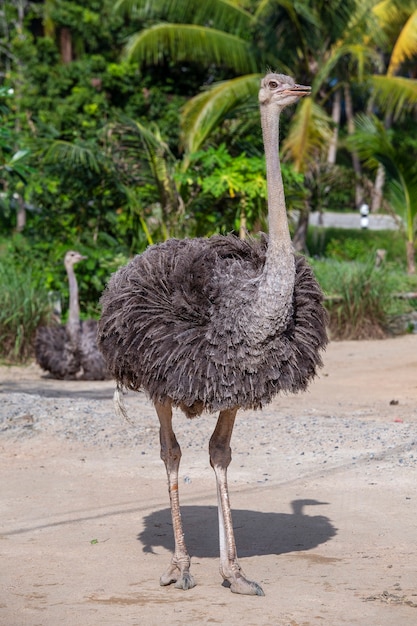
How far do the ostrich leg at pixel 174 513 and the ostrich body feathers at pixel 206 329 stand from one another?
213mm

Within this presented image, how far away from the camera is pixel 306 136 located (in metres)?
18.6

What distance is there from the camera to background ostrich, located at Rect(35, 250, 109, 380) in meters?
12.0

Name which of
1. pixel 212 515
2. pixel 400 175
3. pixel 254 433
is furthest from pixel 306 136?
pixel 212 515

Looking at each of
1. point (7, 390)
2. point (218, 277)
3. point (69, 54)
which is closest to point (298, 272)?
point (218, 277)

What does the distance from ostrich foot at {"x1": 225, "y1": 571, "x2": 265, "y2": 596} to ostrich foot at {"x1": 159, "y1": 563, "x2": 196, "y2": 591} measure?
203mm

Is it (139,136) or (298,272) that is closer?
(298,272)

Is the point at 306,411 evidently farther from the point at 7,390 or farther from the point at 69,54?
the point at 69,54

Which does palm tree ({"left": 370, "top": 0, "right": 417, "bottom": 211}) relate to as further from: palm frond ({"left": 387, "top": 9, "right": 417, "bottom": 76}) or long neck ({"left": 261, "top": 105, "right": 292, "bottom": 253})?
long neck ({"left": 261, "top": 105, "right": 292, "bottom": 253})

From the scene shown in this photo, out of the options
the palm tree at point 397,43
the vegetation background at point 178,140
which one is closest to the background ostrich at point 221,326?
the vegetation background at point 178,140

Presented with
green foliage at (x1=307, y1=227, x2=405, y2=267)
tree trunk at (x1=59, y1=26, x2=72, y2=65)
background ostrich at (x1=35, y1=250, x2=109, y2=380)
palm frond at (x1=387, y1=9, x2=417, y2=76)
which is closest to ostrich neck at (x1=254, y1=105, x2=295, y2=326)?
background ostrich at (x1=35, y1=250, x2=109, y2=380)

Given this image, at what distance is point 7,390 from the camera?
11.1 metres

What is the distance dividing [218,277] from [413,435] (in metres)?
3.42

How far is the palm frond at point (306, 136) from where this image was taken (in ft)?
60.7

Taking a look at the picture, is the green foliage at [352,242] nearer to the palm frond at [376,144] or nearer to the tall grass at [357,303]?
the palm frond at [376,144]
